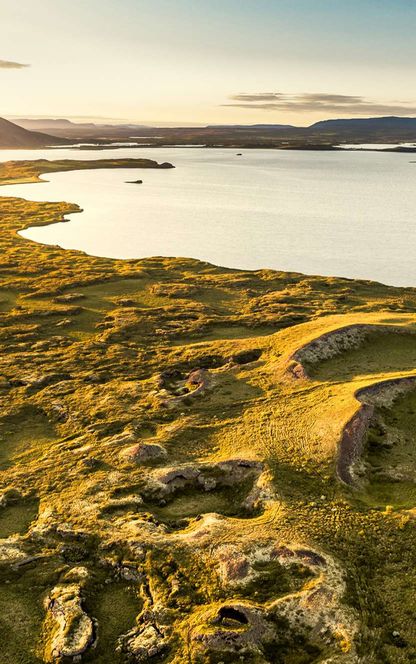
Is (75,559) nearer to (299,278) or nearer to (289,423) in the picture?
(289,423)

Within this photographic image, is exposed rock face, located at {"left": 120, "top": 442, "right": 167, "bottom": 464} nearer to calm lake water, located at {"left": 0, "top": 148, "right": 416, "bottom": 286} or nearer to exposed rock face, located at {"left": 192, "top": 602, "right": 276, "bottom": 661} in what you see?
exposed rock face, located at {"left": 192, "top": 602, "right": 276, "bottom": 661}

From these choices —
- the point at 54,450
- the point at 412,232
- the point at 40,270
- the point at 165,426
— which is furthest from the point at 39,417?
the point at 412,232

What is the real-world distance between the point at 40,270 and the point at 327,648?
258ft

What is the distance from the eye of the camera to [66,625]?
22.5m

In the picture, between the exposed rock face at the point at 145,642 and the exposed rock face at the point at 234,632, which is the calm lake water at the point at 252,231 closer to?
the exposed rock face at the point at 234,632

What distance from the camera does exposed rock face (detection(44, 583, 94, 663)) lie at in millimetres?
21406

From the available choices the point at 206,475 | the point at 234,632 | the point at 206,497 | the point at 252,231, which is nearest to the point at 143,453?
the point at 206,475

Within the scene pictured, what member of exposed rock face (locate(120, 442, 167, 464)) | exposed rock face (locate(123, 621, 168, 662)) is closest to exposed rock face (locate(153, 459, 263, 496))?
exposed rock face (locate(120, 442, 167, 464))

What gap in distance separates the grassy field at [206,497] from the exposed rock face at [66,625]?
2.3 inches

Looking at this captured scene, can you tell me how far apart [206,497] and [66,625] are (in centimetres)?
1081

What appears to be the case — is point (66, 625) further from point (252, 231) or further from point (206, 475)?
point (252, 231)

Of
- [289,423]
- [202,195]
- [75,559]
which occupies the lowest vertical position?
[75,559]

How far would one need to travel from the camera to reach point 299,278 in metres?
87.1

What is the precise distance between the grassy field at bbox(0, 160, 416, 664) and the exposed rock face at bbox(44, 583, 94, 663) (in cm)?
6
